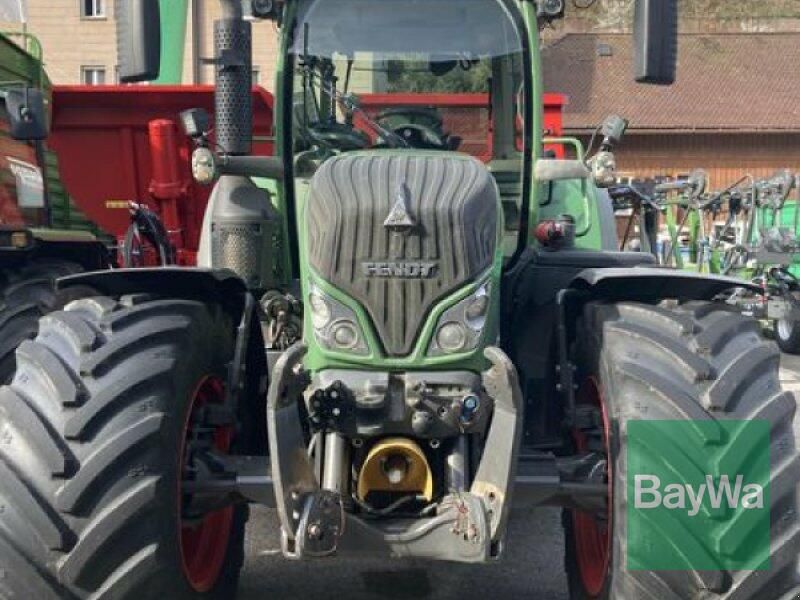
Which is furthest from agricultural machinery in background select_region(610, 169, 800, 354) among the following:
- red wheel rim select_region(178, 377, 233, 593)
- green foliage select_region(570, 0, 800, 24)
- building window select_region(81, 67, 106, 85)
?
green foliage select_region(570, 0, 800, 24)

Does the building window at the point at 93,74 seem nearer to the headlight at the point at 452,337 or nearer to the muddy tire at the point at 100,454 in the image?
the muddy tire at the point at 100,454

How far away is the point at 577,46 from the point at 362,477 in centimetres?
3282

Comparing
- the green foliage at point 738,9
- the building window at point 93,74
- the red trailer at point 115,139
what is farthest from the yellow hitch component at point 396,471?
the green foliage at point 738,9

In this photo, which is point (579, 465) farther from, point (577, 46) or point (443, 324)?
point (577, 46)

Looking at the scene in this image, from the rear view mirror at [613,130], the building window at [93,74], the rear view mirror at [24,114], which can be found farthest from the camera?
the building window at [93,74]

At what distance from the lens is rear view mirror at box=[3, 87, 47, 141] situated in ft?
18.2

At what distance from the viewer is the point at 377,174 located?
348 centimetres

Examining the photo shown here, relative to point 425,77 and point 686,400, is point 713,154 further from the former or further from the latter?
point 686,400

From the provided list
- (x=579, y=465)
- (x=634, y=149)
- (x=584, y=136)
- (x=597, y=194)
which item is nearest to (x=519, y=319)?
(x=579, y=465)

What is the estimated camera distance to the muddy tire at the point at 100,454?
2.99 m

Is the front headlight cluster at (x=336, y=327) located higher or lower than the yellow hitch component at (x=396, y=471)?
higher

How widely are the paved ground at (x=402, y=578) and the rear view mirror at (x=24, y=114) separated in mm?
A: 2396

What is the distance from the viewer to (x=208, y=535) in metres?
3.89

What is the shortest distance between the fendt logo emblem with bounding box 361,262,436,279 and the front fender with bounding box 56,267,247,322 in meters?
0.60
